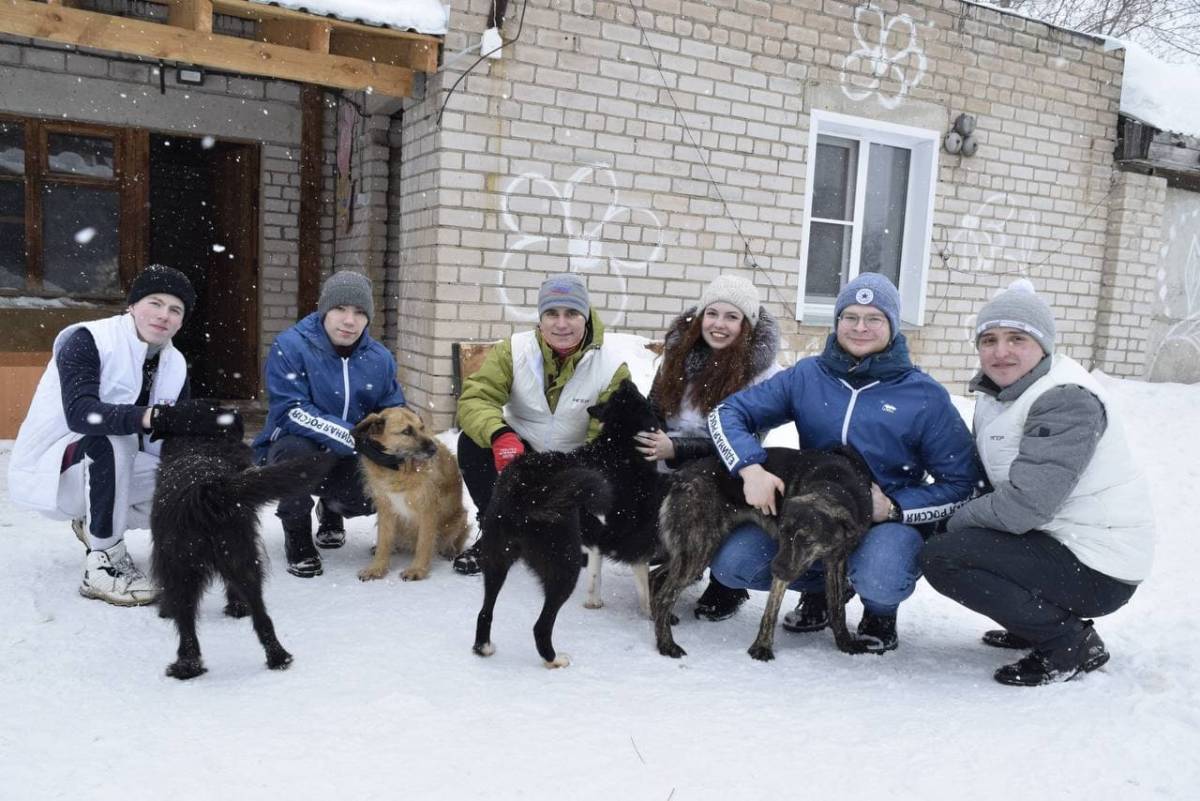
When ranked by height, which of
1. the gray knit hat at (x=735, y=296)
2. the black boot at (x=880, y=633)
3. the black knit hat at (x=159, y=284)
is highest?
the gray knit hat at (x=735, y=296)

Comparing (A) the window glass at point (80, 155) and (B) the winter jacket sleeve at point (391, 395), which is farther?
(A) the window glass at point (80, 155)

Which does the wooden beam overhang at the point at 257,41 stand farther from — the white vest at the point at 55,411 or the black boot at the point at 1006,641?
the black boot at the point at 1006,641

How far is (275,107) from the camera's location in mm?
8234

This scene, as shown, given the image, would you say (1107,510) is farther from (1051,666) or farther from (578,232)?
(578,232)

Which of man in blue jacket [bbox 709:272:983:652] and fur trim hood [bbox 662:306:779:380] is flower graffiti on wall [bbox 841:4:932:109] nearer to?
fur trim hood [bbox 662:306:779:380]

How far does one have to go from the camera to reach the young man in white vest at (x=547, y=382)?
369cm

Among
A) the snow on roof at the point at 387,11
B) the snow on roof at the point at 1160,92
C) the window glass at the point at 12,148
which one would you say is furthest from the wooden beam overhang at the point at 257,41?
the snow on roof at the point at 1160,92

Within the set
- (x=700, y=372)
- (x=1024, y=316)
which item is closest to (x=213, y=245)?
(x=700, y=372)

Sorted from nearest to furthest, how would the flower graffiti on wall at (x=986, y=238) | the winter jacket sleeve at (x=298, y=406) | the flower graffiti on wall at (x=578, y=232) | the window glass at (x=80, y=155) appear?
the winter jacket sleeve at (x=298, y=406) → the flower graffiti on wall at (x=578, y=232) → the window glass at (x=80, y=155) → the flower graffiti on wall at (x=986, y=238)

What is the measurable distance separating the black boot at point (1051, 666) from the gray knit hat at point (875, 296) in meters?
1.27

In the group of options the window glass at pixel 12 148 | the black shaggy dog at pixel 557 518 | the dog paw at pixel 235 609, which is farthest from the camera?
the window glass at pixel 12 148

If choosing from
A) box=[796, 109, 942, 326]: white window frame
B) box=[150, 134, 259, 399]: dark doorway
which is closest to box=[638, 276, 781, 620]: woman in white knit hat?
box=[796, 109, 942, 326]: white window frame

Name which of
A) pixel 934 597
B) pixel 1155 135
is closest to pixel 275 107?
pixel 934 597

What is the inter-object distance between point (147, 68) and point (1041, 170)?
28.8 ft
